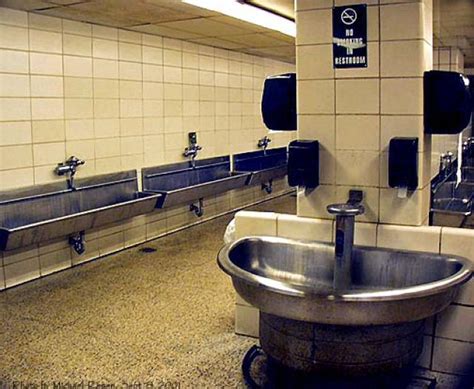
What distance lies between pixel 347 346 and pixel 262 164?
20.3 ft

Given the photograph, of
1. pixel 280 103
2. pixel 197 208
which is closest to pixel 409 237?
pixel 280 103

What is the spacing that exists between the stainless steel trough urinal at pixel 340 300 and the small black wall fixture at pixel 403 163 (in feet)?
1.14

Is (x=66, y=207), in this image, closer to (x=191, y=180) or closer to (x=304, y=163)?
(x=191, y=180)

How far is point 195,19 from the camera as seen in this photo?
4.83 meters

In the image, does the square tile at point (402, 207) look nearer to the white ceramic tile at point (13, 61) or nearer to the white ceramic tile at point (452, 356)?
the white ceramic tile at point (452, 356)

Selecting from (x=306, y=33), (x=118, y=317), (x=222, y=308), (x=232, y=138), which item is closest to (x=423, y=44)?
(x=306, y=33)

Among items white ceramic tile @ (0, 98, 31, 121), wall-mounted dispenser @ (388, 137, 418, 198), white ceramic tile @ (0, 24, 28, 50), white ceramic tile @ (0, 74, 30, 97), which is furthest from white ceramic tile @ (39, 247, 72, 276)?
wall-mounted dispenser @ (388, 137, 418, 198)

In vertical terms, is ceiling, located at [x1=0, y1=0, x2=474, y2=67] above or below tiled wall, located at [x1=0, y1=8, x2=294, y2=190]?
above

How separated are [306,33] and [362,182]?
0.85m

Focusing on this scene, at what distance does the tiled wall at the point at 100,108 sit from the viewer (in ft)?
14.6

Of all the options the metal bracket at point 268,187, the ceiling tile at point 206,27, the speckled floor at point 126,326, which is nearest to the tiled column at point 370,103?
the speckled floor at point 126,326

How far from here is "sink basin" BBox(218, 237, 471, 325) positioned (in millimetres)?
2141

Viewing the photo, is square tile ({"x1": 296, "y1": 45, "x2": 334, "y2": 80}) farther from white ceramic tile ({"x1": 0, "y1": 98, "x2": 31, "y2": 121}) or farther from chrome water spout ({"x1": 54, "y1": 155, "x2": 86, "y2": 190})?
chrome water spout ({"x1": 54, "y1": 155, "x2": 86, "y2": 190})

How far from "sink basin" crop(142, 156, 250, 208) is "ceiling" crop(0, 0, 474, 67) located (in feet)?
4.84
